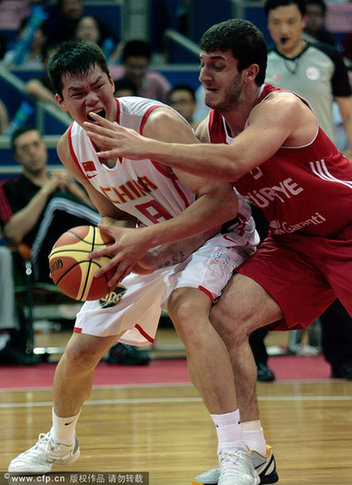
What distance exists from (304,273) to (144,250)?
0.72 m

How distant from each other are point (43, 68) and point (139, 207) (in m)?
5.86

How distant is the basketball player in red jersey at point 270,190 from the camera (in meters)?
2.99

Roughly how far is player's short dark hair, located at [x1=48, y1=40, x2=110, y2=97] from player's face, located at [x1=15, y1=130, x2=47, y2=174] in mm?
3216

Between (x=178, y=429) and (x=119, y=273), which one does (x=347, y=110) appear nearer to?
(x=178, y=429)

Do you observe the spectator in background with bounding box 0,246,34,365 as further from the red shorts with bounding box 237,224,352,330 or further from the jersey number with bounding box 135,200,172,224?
the red shorts with bounding box 237,224,352,330

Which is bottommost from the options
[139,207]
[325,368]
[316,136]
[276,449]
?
[325,368]

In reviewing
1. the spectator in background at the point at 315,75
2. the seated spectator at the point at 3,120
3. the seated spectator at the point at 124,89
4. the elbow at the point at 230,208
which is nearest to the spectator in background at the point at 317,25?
the seated spectator at the point at 124,89

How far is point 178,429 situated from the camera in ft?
13.3

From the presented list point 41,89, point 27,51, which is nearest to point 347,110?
point 41,89

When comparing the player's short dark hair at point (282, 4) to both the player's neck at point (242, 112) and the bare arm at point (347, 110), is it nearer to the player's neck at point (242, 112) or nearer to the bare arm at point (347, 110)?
the bare arm at point (347, 110)

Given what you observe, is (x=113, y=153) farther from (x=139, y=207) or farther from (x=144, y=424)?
(x=144, y=424)

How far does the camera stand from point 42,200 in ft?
20.5

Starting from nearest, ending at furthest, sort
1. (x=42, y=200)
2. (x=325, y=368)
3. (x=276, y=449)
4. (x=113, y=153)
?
(x=113, y=153)
(x=276, y=449)
(x=325, y=368)
(x=42, y=200)

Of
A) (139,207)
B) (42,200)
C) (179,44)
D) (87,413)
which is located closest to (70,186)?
(42,200)
